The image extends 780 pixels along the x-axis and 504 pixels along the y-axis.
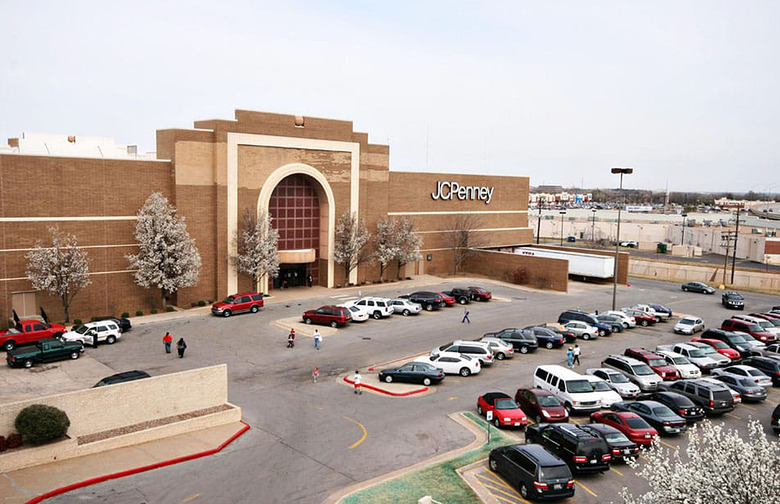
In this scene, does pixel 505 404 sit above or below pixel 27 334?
above

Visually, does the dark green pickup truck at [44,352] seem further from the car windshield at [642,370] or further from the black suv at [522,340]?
the car windshield at [642,370]

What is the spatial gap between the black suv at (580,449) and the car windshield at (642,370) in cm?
1102

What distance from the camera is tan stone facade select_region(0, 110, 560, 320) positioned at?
134ft

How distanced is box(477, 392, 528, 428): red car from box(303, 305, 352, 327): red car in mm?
17728

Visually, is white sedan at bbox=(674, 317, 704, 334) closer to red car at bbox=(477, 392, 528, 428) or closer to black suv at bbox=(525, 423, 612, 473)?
red car at bbox=(477, 392, 528, 428)

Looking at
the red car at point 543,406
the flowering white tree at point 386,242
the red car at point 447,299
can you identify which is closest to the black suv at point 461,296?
the red car at point 447,299

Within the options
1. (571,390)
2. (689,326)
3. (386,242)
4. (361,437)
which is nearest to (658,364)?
(571,390)

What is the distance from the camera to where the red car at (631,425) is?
2219 cm

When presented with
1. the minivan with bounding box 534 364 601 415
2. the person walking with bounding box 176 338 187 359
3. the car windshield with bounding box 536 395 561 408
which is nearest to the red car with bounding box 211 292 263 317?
the person walking with bounding box 176 338 187 359

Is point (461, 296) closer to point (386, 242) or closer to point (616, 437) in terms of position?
point (386, 242)

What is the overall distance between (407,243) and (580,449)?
140 feet

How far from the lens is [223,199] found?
49219 millimetres

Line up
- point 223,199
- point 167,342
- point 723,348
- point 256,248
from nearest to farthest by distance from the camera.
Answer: point 167,342, point 723,348, point 223,199, point 256,248

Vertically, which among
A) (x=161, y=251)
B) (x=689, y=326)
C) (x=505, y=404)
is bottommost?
(x=689, y=326)
